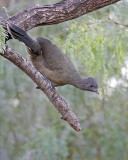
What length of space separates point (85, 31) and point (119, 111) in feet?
11.6

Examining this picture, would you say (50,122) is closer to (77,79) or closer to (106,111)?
(106,111)

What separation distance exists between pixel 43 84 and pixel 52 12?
71 cm

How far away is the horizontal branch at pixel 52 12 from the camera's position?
388cm

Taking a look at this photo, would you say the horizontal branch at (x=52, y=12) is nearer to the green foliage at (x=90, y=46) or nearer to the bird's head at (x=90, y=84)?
the green foliage at (x=90, y=46)

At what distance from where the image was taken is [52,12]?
12.9ft

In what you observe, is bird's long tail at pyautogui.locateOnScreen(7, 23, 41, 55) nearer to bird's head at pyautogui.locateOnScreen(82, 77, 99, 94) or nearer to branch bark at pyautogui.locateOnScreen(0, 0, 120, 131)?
branch bark at pyautogui.locateOnScreen(0, 0, 120, 131)

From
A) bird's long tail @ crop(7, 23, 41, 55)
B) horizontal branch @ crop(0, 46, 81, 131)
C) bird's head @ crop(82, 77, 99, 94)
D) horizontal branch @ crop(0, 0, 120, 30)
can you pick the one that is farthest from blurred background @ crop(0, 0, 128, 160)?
horizontal branch @ crop(0, 46, 81, 131)

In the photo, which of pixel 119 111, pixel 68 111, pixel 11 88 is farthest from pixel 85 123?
pixel 68 111

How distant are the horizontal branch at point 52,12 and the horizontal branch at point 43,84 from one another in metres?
0.44

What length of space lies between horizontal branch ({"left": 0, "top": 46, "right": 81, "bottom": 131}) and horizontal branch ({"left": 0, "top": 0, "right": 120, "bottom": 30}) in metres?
0.44

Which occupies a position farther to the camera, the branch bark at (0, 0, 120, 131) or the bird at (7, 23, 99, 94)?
the bird at (7, 23, 99, 94)

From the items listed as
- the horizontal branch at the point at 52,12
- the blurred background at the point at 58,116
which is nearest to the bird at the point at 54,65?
the horizontal branch at the point at 52,12

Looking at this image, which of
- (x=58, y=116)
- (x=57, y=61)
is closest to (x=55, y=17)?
(x=57, y=61)

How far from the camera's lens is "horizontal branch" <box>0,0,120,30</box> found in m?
3.88
